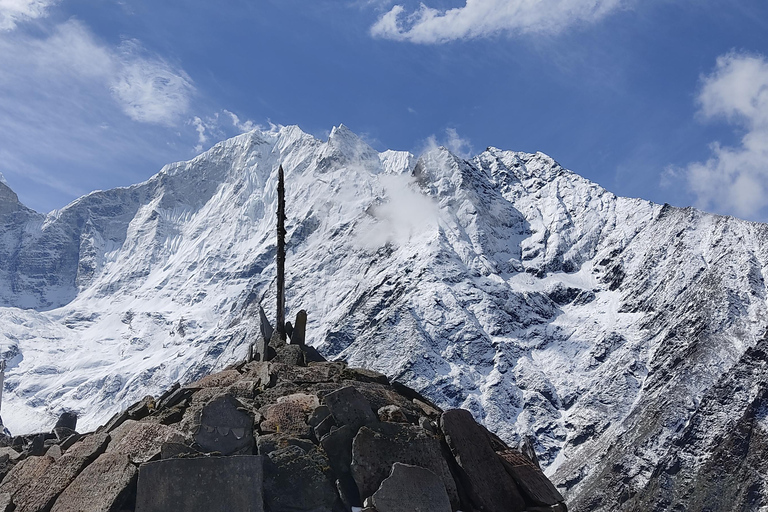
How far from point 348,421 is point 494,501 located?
2719mm

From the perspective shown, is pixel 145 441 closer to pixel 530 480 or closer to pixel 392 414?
pixel 392 414

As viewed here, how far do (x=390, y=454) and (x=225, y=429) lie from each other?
2635 millimetres

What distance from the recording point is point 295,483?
13.8m

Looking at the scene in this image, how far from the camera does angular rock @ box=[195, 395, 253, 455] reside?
14016 mm

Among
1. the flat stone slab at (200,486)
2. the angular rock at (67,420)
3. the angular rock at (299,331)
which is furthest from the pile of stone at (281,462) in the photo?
the angular rock at (299,331)

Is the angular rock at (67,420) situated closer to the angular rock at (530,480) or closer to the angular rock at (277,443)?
the angular rock at (277,443)

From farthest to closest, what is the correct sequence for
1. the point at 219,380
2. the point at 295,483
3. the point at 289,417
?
1. the point at 219,380
2. the point at 289,417
3. the point at 295,483

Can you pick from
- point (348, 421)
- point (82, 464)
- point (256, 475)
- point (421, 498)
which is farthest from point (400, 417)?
point (82, 464)

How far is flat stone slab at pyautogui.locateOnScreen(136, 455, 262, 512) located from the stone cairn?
1 cm

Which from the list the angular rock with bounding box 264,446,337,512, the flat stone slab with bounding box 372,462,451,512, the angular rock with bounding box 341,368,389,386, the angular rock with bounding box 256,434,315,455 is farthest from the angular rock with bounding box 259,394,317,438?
the angular rock with bounding box 341,368,389,386

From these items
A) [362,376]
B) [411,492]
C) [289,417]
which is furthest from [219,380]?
[411,492]

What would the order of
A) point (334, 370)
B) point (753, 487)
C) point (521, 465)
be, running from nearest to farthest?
point (521, 465)
point (334, 370)
point (753, 487)

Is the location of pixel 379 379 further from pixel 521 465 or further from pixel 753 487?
pixel 753 487

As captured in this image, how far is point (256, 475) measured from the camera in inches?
523
